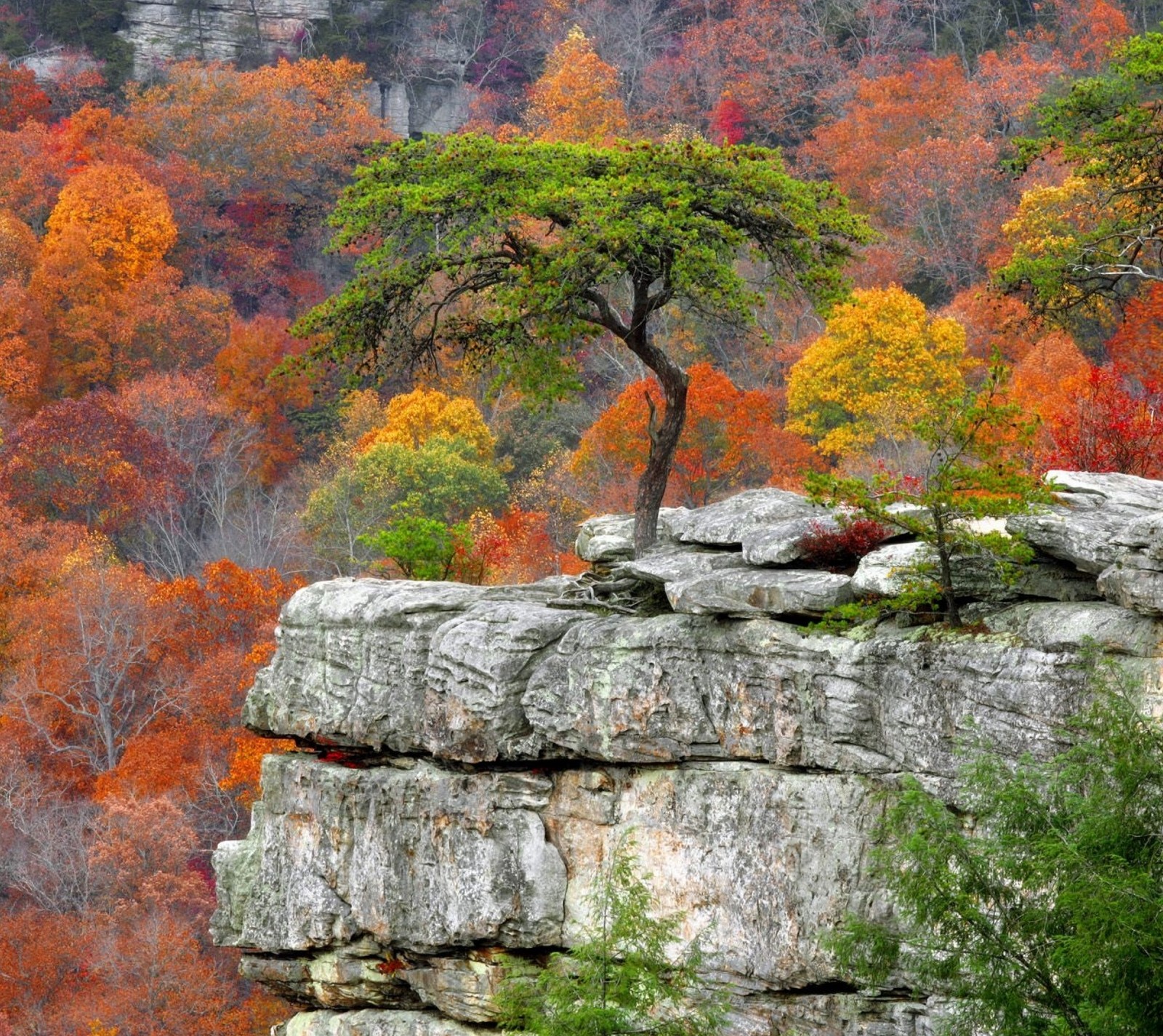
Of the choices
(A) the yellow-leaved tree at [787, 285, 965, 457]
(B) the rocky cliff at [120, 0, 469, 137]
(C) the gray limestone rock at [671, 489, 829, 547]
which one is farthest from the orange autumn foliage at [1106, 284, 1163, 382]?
(B) the rocky cliff at [120, 0, 469, 137]

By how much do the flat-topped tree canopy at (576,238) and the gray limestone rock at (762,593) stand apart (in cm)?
270

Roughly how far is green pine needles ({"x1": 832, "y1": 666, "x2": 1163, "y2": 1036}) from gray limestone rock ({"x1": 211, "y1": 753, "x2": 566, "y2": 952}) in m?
6.02

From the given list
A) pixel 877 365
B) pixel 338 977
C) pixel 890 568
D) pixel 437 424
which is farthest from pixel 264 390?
pixel 890 568

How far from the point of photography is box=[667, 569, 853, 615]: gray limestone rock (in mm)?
18953

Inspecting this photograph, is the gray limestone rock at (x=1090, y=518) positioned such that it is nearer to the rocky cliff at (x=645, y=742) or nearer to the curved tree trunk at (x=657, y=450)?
the rocky cliff at (x=645, y=742)

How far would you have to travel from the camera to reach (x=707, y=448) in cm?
5009

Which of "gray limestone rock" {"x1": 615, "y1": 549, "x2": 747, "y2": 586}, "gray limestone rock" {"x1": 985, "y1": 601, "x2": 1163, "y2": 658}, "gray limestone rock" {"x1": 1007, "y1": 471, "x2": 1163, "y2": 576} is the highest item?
"gray limestone rock" {"x1": 1007, "y1": 471, "x2": 1163, "y2": 576}

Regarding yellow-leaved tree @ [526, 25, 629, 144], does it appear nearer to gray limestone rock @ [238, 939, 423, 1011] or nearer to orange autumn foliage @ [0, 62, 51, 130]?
orange autumn foliage @ [0, 62, 51, 130]

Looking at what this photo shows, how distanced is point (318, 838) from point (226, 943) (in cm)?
258

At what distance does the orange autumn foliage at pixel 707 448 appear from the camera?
49.5 meters

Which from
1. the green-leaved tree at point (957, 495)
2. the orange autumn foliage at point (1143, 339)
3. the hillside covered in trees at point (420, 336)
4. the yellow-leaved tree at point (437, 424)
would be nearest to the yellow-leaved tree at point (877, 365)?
the hillside covered in trees at point (420, 336)

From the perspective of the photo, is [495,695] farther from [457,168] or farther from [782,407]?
[782,407]

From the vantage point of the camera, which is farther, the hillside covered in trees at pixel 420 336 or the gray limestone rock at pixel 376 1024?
the hillside covered in trees at pixel 420 336

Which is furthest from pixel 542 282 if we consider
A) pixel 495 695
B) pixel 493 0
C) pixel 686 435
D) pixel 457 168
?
pixel 493 0
